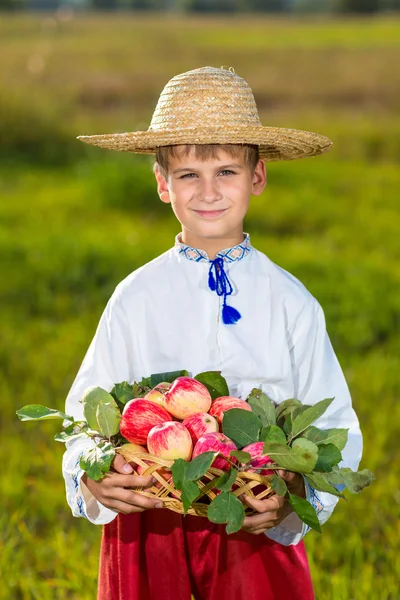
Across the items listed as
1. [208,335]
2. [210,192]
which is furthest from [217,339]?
[210,192]

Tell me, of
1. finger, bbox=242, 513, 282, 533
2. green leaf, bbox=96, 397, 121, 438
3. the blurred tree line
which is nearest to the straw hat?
green leaf, bbox=96, 397, 121, 438

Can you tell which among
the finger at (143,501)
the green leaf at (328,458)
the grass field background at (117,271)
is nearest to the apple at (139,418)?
the finger at (143,501)

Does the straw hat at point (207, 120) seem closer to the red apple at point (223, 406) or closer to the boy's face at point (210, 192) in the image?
the boy's face at point (210, 192)

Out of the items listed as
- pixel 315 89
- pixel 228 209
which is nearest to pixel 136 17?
pixel 315 89

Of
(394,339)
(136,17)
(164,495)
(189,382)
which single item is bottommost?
(394,339)

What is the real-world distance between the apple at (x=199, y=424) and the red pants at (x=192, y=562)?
337 mm

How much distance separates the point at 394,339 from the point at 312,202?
3.72 m

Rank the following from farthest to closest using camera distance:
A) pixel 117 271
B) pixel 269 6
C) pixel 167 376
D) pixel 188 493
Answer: pixel 269 6, pixel 117 271, pixel 167 376, pixel 188 493

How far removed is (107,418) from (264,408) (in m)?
0.34

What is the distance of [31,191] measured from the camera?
388 inches

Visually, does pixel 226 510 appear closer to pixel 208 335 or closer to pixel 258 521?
pixel 258 521

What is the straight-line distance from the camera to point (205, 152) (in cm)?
211

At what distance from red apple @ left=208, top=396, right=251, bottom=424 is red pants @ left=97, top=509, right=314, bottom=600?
0.32 metres

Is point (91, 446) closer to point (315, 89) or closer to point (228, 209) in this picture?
point (228, 209)
